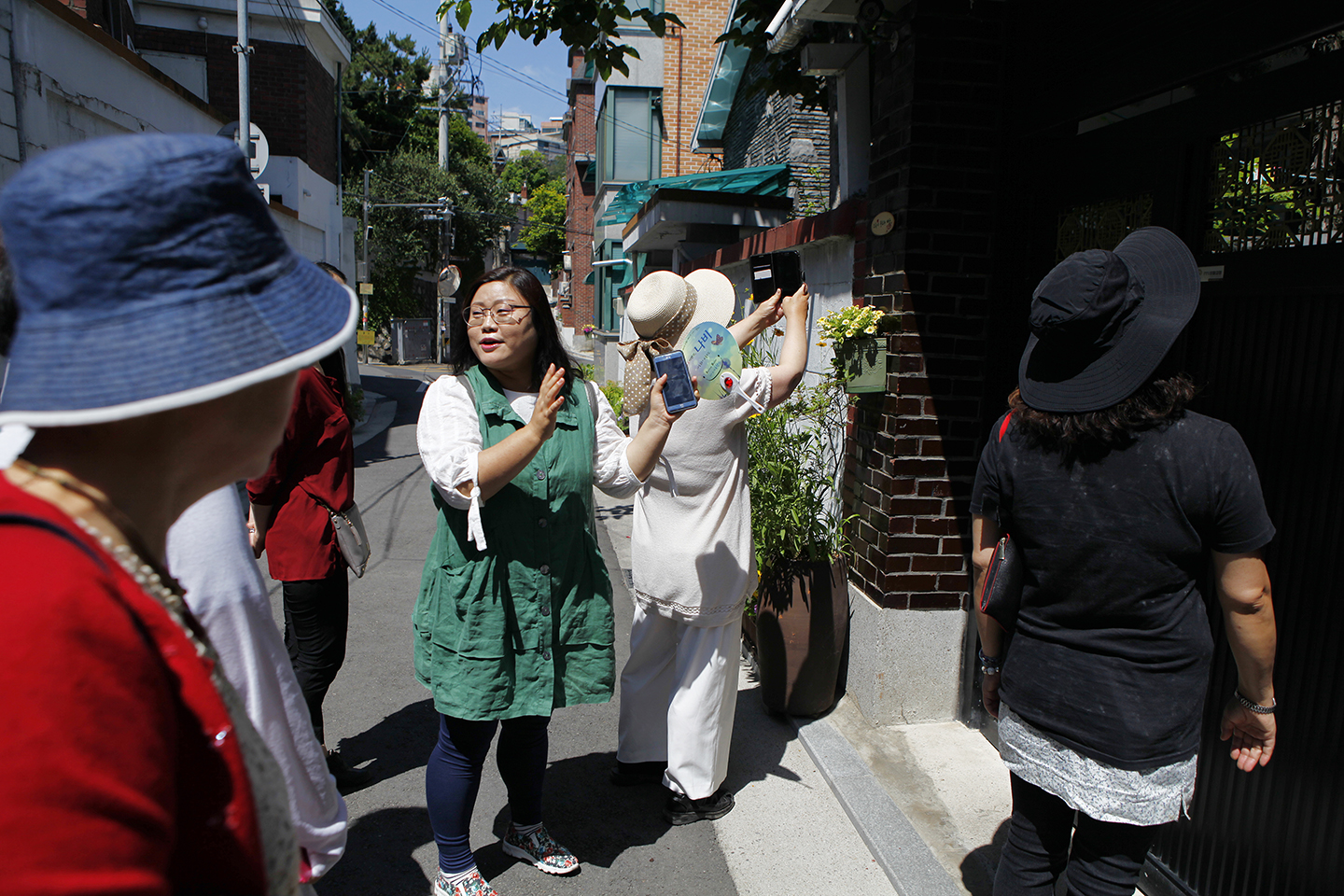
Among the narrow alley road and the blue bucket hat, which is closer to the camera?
the blue bucket hat

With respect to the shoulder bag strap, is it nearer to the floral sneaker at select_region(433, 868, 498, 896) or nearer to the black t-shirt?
the black t-shirt

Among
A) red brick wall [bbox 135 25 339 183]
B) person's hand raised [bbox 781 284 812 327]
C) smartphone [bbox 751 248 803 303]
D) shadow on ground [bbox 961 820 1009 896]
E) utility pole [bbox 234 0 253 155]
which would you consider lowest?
shadow on ground [bbox 961 820 1009 896]

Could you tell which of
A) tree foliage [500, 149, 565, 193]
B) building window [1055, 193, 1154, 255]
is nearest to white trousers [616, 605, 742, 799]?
building window [1055, 193, 1154, 255]

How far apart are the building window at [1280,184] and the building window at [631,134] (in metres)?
21.1

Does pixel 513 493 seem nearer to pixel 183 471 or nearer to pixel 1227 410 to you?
pixel 183 471

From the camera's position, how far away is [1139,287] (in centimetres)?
194

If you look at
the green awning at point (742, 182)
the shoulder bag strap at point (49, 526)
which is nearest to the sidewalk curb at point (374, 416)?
the green awning at point (742, 182)

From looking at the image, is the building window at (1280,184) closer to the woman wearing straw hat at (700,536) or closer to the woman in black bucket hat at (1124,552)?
the woman in black bucket hat at (1124,552)

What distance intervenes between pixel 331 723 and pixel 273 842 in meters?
3.47

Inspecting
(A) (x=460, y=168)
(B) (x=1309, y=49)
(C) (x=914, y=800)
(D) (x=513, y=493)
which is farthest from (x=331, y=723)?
(A) (x=460, y=168)

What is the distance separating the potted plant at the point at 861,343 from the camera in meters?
3.68

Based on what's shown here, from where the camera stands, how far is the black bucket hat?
188 cm

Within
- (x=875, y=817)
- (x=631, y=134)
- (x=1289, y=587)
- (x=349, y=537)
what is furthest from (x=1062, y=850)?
(x=631, y=134)

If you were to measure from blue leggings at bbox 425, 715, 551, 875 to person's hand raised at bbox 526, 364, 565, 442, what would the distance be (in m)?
0.96
